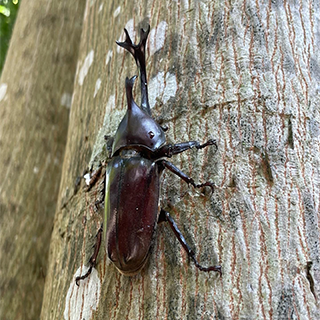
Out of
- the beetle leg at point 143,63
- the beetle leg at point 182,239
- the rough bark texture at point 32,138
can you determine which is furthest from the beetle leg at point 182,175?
the rough bark texture at point 32,138

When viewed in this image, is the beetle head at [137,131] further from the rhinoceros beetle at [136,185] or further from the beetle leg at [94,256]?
the beetle leg at [94,256]

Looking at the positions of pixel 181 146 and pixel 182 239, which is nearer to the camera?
pixel 182 239

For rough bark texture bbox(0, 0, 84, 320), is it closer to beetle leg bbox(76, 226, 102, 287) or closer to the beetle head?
beetle leg bbox(76, 226, 102, 287)

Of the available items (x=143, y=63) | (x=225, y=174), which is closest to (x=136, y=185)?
(x=225, y=174)

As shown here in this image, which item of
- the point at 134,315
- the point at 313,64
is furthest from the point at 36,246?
the point at 313,64

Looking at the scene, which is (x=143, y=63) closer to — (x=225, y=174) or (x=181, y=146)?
(x=181, y=146)

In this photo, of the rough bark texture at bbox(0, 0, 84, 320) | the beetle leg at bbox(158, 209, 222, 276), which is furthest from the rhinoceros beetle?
the rough bark texture at bbox(0, 0, 84, 320)
